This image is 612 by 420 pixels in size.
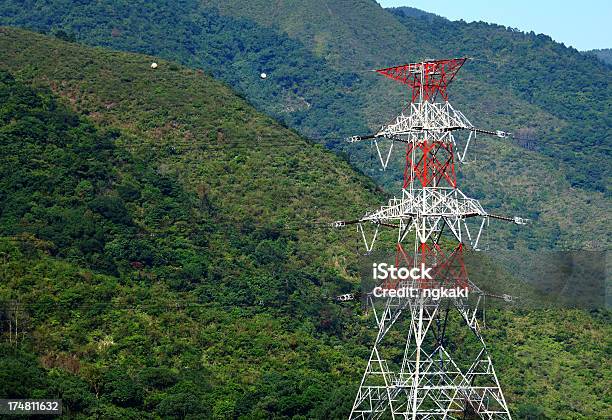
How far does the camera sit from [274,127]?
134 metres

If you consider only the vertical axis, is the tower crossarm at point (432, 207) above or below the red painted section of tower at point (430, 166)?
below

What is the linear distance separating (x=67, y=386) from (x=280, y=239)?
41.4 m

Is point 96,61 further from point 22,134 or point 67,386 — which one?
point 67,386

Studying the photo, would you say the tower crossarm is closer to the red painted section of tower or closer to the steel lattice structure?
the steel lattice structure

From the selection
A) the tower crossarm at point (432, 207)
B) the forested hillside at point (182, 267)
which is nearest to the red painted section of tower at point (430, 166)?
the tower crossarm at point (432, 207)

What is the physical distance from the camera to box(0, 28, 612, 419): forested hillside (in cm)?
8112

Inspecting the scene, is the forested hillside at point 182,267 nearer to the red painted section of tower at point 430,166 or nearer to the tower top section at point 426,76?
the red painted section of tower at point 430,166

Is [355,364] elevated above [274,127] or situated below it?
below

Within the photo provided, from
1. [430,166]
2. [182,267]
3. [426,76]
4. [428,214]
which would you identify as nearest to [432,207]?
[428,214]

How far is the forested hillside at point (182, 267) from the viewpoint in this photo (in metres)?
81.1

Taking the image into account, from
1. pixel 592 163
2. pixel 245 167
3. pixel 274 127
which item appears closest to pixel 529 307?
pixel 245 167

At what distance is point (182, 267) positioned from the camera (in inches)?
4006

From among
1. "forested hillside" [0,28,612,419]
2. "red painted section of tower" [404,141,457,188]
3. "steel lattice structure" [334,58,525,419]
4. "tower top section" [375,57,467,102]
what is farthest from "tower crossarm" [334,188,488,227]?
"forested hillside" [0,28,612,419]

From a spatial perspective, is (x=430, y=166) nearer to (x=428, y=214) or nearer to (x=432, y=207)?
(x=432, y=207)
